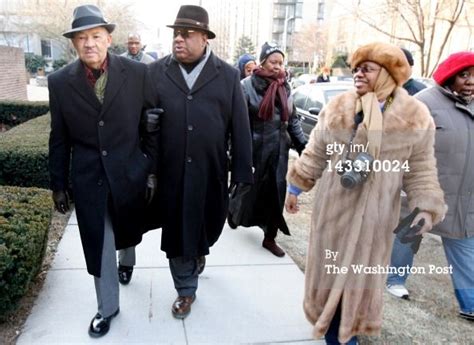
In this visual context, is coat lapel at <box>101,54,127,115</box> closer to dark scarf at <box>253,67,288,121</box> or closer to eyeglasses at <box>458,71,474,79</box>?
dark scarf at <box>253,67,288,121</box>

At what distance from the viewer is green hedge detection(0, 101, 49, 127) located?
11.3 m

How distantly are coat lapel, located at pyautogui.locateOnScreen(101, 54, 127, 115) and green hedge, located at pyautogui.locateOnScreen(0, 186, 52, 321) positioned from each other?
1051mm

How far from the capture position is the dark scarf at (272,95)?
3877mm

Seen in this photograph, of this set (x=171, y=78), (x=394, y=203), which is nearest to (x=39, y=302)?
(x=171, y=78)

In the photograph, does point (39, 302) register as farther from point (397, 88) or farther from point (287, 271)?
point (397, 88)

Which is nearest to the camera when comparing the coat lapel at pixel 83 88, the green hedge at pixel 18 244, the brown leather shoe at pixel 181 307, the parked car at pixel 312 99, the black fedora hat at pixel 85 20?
the black fedora hat at pixel 85 20

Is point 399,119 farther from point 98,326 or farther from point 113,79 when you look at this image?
point 98,326

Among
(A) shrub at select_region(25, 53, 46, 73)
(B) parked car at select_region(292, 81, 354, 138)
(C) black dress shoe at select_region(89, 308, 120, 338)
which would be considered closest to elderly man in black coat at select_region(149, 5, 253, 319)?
(C) black dress shoe at select_region(89, 308, 120, 338)

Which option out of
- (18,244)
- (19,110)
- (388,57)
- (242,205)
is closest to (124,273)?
(18,244)

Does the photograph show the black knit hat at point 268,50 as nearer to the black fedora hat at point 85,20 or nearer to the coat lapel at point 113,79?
the coat lapel at point 113,79

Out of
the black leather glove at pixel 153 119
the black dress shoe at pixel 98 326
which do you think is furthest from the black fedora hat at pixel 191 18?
the black dress shoe at pixel 98 326

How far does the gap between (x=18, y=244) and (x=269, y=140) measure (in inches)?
86.0

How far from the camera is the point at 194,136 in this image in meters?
2.91

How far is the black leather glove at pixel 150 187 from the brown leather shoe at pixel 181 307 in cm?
78
